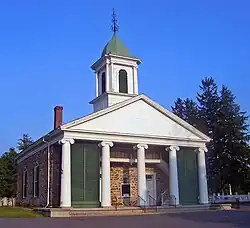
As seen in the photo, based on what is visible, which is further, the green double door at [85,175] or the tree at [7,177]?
the tree at [7,177]

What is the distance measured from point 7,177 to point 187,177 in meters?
31.4

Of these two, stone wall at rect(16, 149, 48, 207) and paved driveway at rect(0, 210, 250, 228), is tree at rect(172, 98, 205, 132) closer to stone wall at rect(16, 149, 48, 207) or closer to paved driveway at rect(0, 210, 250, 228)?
stone wall at rect(16, 149, 48, 207)

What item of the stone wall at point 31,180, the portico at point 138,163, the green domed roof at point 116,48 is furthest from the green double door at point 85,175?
the green domed roof at point 116,48

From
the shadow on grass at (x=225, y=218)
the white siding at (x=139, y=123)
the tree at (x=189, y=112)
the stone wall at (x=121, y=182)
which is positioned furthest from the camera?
the tree at (x=189, y=112)

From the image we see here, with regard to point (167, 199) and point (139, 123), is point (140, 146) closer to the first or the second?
point (139, 123)

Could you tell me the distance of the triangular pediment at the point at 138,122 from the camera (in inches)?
1123

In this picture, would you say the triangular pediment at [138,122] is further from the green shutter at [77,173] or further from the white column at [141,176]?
the green shutter at [77,173]

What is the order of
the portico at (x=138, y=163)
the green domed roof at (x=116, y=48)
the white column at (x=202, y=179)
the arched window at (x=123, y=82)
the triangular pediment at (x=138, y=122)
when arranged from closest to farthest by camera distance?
the portico at (x=138, y=163) < the triangular pediment at (x=138, y=122) < the white column at (x=202, y=179) < the arched window at (x=123, y=82) < the green domed roof at (x=116, y=48)

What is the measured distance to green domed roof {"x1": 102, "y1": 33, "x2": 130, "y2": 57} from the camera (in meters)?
35.9

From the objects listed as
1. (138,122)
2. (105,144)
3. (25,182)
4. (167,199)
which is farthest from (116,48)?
(25,182)

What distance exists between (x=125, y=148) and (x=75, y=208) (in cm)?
729

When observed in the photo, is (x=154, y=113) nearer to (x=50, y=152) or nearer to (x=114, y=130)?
(x=114, y=130)

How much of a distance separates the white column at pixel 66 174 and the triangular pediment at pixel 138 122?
1.16 metres

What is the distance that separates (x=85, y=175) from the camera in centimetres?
2783
